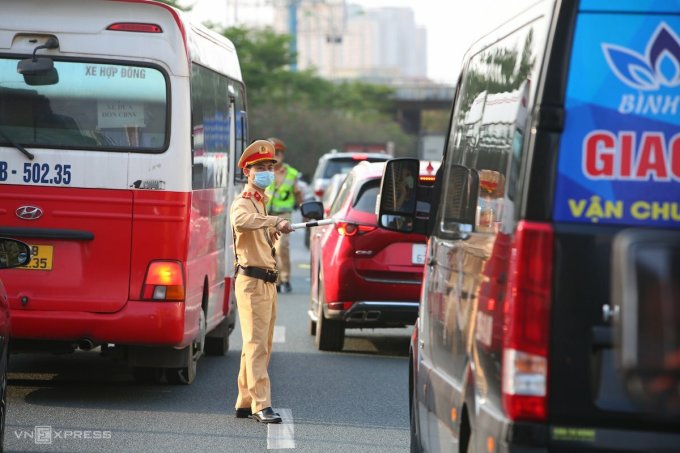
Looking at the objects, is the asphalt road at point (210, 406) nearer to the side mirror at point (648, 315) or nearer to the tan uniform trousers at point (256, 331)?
the tan uniform trousers at point (256, 331)

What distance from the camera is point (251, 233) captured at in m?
9.73

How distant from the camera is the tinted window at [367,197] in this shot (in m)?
13.3

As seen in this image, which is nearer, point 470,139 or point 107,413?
point 470,139

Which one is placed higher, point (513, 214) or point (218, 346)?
point (513, 214)

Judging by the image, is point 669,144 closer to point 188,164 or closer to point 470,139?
point 470,139

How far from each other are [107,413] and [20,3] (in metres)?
2.77

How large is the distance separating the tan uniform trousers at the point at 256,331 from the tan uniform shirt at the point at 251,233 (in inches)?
4.8

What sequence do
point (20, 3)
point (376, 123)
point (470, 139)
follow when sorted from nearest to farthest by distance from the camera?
point (470, 139)
point (20, 3)
point (376, 123)

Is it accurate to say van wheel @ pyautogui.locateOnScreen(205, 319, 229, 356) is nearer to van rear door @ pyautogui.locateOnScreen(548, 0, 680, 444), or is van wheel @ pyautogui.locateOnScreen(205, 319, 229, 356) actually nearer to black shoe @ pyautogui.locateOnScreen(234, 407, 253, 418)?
black shoe @ pyautogui.locateOnScreen(234, 407, 253, 418)

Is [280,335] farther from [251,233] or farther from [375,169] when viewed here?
[251,233]

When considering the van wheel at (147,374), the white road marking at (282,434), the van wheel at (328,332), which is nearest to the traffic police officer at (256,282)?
the white road marking at (282,434)

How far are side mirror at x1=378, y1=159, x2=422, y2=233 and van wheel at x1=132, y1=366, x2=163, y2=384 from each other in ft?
15.3

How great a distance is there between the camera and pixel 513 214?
4.94m

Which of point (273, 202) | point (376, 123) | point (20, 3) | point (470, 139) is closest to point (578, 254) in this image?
→ point (470, 139)
